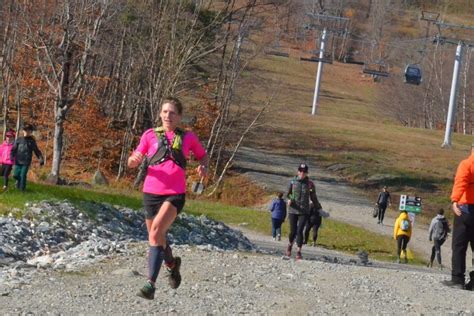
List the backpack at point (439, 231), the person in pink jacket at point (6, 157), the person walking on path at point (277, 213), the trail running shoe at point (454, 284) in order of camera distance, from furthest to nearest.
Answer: the person walking on path at point (277, 213) < the backpack at point (439, 231) < the person in pink jacket at point (6, 157) < the trail running shoe at point (454, 284)

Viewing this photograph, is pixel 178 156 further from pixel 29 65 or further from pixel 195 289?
pixel 29 65

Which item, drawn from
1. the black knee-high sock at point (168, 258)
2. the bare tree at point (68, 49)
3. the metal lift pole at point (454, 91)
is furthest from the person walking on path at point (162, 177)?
the metal lift pole at point (454, 91)

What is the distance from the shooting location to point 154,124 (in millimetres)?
41438

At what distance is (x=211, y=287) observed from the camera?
36.7 ft

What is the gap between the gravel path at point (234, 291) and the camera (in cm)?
987

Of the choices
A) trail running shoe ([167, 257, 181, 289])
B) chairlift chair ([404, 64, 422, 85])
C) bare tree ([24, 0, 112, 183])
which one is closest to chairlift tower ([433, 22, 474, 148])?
chairlift chair ([404, 64, 422, 85])

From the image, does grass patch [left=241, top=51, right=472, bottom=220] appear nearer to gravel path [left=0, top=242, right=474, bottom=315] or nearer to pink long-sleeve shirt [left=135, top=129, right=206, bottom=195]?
gravel path [left=0, top=242, right=474, bottom=315]

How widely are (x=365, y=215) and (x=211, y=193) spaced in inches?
287

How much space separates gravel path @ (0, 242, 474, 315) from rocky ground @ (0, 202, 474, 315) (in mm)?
11

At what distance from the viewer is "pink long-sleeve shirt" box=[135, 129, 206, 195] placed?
9734 mm

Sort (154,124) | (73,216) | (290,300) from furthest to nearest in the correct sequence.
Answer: (154,124) < (73,216) < (290,300)

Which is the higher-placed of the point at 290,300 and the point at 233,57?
the point at 233,57

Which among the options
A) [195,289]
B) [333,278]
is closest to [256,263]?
[333,278]

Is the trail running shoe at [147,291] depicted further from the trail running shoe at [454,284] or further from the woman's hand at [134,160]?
the trail running shoe at [454,284]
